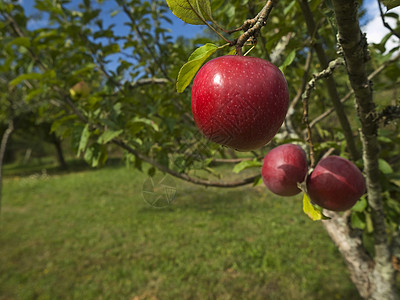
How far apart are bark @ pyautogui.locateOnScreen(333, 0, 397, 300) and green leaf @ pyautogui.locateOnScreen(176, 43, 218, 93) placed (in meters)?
0.20

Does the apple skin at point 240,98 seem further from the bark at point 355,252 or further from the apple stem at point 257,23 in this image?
the bark at point 355,252

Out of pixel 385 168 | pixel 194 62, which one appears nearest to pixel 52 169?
pixel 385 168

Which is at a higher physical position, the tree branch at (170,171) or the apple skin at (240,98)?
the apple skin at (240,98)

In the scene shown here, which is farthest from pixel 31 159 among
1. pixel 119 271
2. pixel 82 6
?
pixel 82 6

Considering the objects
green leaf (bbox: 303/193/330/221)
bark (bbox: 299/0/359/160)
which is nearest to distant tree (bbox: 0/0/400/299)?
bark (bbox: 299/0/359/160)

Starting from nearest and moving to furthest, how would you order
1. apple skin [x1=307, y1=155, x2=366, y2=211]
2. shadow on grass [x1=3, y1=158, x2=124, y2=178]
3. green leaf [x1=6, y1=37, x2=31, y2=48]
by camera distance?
apple skin [x1=307, y1=155, x2=366, y2=211] → green leaf [x1=6, y1=37, x2=31, y2=48] → shadow on grass [x1=3, y1=158, x2=124, y2=178]

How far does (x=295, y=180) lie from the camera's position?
0.84 m

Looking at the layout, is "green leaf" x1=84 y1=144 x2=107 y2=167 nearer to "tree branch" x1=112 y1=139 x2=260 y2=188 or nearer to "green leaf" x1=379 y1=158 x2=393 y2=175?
"tree branch" x1=112 y1=139 x2=260 y2=188

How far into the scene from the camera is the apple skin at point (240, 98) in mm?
419

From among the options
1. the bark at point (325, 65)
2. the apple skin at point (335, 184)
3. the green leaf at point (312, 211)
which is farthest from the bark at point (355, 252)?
the green leaf at point (312, 211)

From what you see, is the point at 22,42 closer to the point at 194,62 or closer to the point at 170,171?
the point at 170,171

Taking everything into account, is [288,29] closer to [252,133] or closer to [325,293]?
[252,133]

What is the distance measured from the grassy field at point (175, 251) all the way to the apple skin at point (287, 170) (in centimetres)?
165

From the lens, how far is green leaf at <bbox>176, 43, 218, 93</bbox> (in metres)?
0.43
